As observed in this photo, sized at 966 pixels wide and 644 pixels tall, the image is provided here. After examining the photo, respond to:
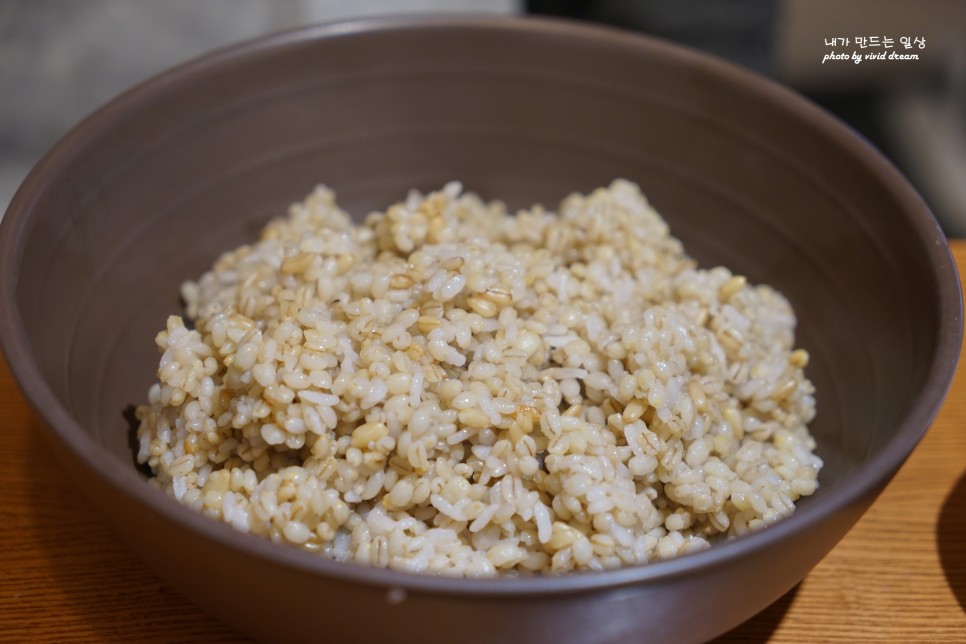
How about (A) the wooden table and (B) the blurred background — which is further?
(B) the blurred background

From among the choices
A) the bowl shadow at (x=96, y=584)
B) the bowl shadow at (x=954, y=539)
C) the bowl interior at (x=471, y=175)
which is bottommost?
the bowl shadow at (x=954, y=539)

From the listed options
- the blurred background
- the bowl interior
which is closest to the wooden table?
the bowl interior

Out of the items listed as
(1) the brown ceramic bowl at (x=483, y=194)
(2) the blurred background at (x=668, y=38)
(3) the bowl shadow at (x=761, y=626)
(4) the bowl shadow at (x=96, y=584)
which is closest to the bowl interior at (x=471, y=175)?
(1) the brown ceramic bowl at (x=483, y=194)

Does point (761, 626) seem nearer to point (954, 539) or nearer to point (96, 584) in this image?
point (954, 539)

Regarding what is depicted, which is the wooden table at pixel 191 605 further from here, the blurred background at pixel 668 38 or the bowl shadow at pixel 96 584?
the blurred background at pixel 668 38

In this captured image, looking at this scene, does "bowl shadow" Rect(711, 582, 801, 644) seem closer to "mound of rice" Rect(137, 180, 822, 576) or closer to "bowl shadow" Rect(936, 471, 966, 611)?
"mound of rice" Rect(137, 180, 822, 576)

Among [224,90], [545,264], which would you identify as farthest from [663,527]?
[224,90]
